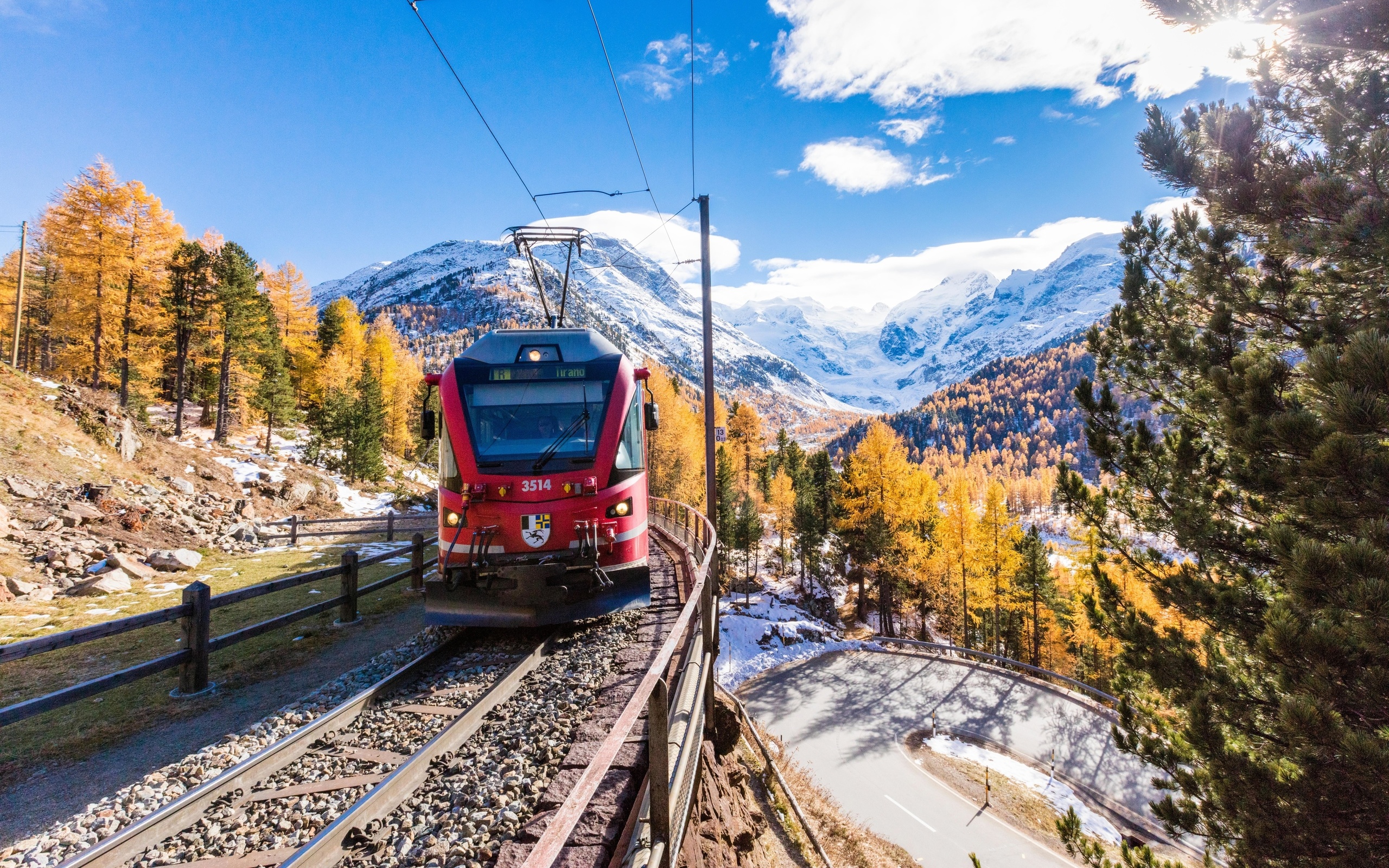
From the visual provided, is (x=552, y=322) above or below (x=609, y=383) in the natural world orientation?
above

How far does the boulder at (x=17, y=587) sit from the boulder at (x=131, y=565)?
4.63ft

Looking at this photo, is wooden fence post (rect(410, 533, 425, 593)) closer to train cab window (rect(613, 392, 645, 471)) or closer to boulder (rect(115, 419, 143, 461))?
train cab window (rect(613, 392, 645, 471))

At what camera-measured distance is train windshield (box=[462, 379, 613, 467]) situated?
7145 mm

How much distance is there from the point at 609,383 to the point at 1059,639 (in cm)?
4146

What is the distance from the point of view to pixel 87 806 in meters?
3.92

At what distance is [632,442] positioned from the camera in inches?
305

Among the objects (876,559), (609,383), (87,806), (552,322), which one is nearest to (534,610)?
(609,383)

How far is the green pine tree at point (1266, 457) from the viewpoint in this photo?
2.96 meters

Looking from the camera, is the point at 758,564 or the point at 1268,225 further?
the point at 758,564

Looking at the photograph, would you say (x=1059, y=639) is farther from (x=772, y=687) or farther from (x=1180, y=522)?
(x=1180, y=522)

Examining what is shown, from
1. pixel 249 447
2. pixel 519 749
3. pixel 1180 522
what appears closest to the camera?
pixel 519 749

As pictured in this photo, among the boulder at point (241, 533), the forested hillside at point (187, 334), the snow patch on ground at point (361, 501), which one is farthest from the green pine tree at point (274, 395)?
the boulder at point (241, 533)

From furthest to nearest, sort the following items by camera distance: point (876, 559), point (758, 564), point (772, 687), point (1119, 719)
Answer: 1. point (758, 564)
2. point (876, 559)
3. point (772, 687)
4. point (1119, 719)

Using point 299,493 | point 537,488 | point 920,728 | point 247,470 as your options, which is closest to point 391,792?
point 537,488
